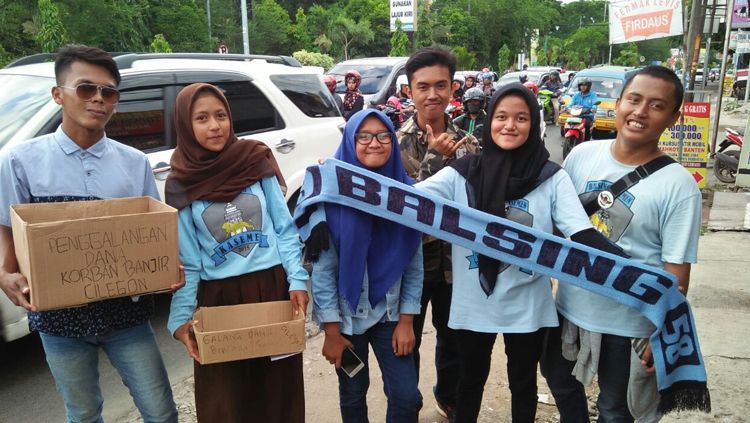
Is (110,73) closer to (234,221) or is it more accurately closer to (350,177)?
(234,221)

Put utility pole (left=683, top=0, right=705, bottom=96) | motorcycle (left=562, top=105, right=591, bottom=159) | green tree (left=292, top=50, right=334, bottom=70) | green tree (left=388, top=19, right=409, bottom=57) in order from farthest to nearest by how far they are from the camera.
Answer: green tree (left=388, top=19, right=409, bottom=57), green tree (left=292, top=50, right=334, bottom=70), motorcycle (left=562, top=105, right=591, bottom=159), utility pole (left=683, top=0, right=705, bottom=96)

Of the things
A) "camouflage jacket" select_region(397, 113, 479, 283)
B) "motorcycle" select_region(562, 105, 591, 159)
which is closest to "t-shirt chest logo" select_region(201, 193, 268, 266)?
"camouflage jacket" select_region(397, 113, 479, 283)

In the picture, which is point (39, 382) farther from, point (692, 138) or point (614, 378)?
point (692, 138)

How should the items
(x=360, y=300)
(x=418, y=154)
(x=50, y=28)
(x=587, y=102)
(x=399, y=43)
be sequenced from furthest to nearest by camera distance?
(x=399, y=43) < (x=50, y=28) < (x=587, y=102) < (x=418, y=154) < (x=360, y=300)

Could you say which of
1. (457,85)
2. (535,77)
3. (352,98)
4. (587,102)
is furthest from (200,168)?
(535,77)

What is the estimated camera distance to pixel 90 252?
181cm

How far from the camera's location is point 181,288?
211 cm

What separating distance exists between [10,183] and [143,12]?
3641cm

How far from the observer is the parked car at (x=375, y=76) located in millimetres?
11812

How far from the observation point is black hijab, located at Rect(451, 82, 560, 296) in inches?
85.7

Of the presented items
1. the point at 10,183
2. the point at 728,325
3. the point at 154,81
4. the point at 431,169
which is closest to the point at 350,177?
the point at 431,169

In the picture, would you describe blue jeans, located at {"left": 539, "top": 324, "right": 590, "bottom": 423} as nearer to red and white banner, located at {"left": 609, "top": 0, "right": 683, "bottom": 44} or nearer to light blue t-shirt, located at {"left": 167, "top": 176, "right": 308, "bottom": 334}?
light blue t-shirt, located at {"left": 167, "top": 176, "right": 308, "bottom": 334}

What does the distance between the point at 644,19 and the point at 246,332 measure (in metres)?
7.24

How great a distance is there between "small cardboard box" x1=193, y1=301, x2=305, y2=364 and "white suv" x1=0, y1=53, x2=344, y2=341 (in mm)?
1797
